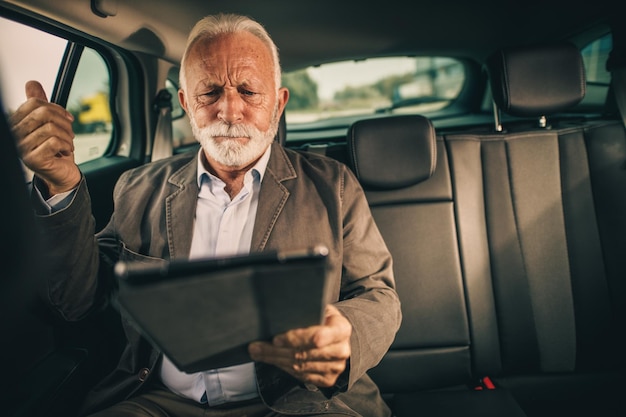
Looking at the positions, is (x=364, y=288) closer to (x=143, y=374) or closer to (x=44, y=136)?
(x=143, y=374)

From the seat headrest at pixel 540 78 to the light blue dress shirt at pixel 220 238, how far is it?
954 mm

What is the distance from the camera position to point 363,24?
8.69ft

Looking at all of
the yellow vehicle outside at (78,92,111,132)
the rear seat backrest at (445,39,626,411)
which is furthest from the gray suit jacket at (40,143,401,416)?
the yellow vehicle outside at (78,92,111,132)

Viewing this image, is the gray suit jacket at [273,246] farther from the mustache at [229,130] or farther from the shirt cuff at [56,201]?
the mustache at [229,130]

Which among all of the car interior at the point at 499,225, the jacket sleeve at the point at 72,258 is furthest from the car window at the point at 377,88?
the jacket sleeve at the point at 72,258

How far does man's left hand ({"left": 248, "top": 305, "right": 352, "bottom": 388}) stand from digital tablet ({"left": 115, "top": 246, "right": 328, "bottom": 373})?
0.04m

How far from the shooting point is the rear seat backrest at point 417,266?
5.75ft

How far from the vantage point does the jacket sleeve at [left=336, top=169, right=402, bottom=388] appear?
122 centimetres

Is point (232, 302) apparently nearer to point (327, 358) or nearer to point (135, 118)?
point (327, 358)

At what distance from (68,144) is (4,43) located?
58 centimetres

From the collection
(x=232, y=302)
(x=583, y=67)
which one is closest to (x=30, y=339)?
(x=232, y=302)

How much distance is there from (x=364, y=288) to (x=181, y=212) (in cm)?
60

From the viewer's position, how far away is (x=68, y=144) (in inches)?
45.6

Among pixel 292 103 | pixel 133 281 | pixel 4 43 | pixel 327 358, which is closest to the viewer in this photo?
pixel 133 281
